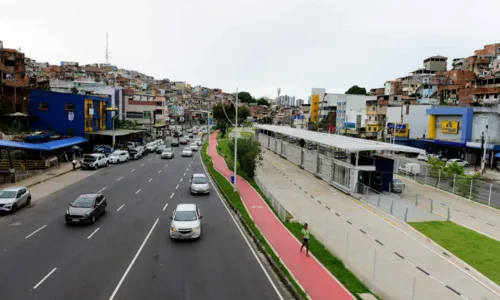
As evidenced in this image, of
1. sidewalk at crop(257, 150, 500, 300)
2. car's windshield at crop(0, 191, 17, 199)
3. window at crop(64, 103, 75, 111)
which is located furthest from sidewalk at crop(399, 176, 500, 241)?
window at crop(64, 103, 75, 111)

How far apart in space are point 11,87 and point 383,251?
5664 cm

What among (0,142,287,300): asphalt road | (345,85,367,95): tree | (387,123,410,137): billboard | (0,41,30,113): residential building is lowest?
(0,142,287,300): asphalt road

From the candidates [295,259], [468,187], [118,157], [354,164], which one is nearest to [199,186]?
[354,164]

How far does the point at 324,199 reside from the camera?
29.1 m

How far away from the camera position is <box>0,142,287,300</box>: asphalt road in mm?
12758

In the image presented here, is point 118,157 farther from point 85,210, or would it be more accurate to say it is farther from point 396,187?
point 396,187

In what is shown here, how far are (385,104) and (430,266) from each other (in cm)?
7413

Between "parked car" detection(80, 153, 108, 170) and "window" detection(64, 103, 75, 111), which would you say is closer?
"parked car" detection(80, 153, 108, 170)

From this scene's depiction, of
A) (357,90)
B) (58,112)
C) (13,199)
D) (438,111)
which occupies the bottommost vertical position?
(13,199)

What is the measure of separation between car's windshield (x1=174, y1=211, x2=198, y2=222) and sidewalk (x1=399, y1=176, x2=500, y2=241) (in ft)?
51.7

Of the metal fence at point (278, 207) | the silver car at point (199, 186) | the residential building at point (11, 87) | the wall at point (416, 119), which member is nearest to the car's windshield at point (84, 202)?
the silver car at point (199, 186)

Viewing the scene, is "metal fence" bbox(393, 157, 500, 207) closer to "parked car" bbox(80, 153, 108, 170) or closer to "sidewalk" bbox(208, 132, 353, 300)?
"sidewalk" bbox(208, 132, 353, 300)

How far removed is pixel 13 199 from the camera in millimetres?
A: 23000

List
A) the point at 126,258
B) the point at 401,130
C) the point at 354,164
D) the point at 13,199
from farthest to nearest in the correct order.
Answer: the point at 401,130
the point at 354,164
the point at 13,199
the point at 126,258
